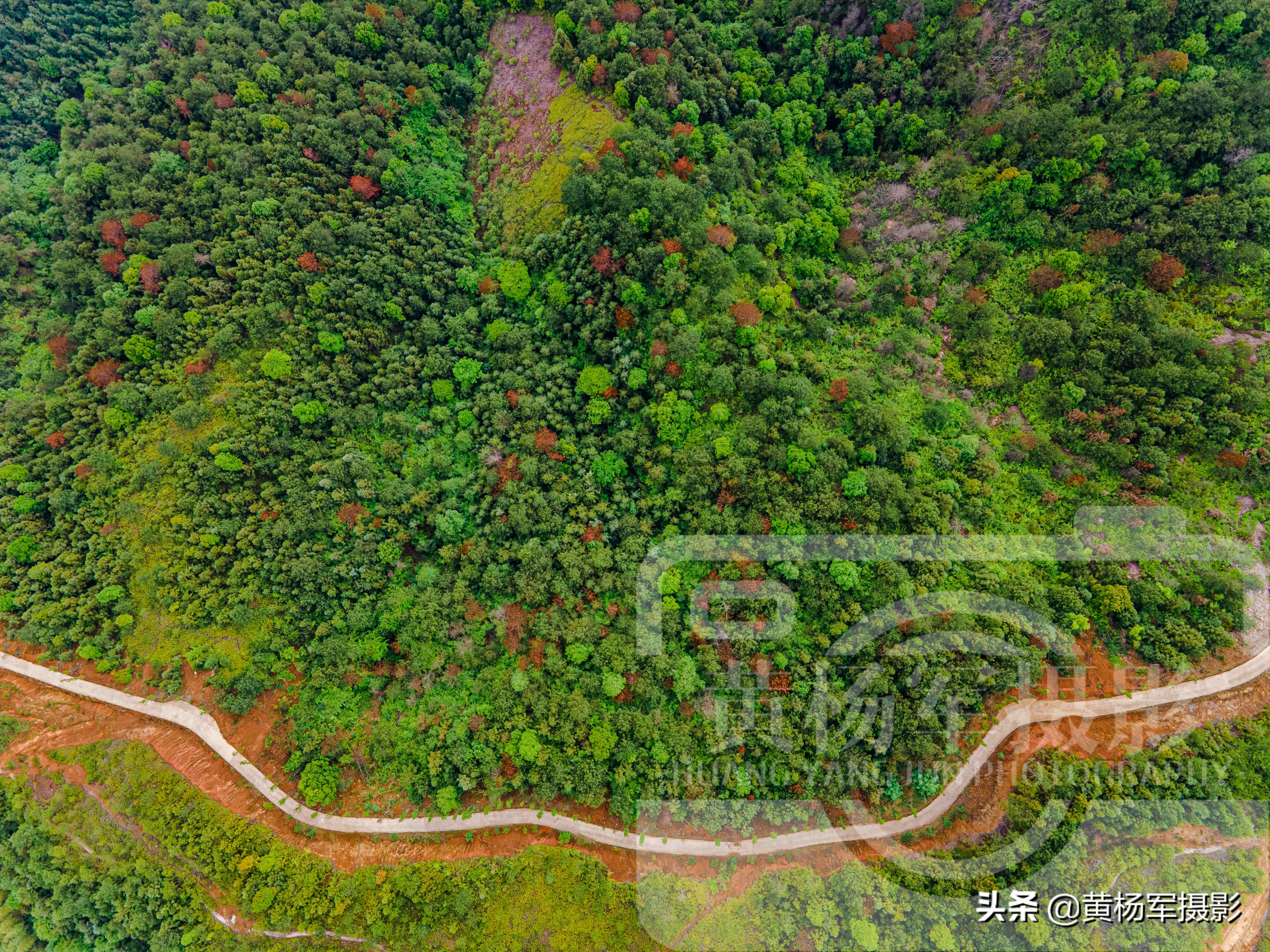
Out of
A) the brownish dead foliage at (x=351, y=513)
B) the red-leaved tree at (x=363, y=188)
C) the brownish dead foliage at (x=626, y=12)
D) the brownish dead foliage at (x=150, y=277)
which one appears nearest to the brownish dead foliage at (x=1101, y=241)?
the brownish dead foliage at (x=626, y=12)

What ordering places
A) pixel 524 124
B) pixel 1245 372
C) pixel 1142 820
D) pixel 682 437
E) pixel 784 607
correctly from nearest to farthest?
pixel 1142 820
pixel 1245 372
pixel 784 607
pixel 682 437
pixel 524 124

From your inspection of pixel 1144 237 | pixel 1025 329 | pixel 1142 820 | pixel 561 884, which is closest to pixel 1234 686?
pixel 1142 820

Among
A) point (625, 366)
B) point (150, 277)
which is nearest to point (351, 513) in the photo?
point (625, 366)

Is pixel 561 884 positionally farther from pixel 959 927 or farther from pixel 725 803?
pixel 959 927

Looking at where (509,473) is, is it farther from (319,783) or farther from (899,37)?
(899,37)

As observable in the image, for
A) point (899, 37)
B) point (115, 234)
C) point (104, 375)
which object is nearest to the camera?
point (104, 375)

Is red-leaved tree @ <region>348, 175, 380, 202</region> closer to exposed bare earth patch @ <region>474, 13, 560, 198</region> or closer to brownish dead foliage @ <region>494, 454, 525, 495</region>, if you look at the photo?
exposed bare earth patch @ <region>474, 13, 560, 198</region>

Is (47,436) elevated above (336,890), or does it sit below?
above

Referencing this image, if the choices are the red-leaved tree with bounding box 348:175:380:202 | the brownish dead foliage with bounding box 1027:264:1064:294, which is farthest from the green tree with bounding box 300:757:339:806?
the brownish dead foliage with bounding box 1027:264:1064:294
